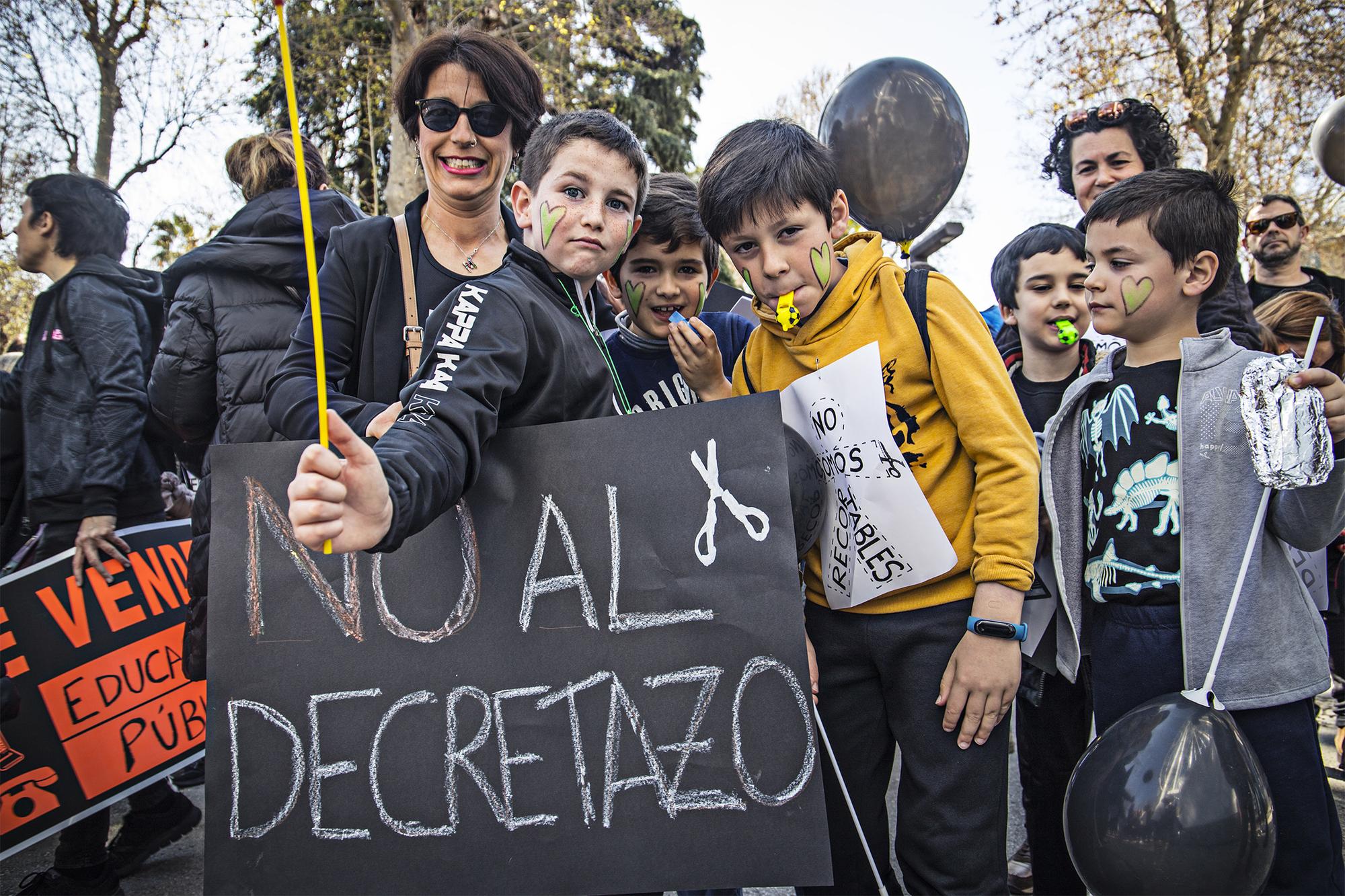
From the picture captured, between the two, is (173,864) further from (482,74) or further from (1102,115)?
(1102,115)

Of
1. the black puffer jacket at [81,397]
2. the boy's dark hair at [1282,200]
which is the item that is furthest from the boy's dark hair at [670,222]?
the boy's dark hair at [1282,200]

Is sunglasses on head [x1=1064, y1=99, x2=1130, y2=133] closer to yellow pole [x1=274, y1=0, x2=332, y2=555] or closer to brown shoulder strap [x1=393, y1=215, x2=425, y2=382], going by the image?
brown shoulder strap [x1=393, y1=215, x2=425, y2=382]

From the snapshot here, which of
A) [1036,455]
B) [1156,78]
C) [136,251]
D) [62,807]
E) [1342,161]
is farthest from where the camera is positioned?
[136,251]

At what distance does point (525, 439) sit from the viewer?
1.66 meters

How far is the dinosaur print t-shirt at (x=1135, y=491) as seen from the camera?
1.91m

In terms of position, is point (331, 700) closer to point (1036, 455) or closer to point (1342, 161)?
point (1036, 455)

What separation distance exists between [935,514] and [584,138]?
1.07 m

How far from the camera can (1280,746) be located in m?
1.81

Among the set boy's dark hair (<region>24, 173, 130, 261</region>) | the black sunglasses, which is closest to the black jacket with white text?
the black sunglasses

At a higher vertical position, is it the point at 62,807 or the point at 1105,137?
the point at 1105,137

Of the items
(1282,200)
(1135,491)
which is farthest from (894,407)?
(1282,200)

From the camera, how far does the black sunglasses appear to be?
2.27 meters

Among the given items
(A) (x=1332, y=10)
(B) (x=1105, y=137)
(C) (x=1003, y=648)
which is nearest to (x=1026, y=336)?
(B) (x=1105, y=137)

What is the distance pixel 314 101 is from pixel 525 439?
1764cm
